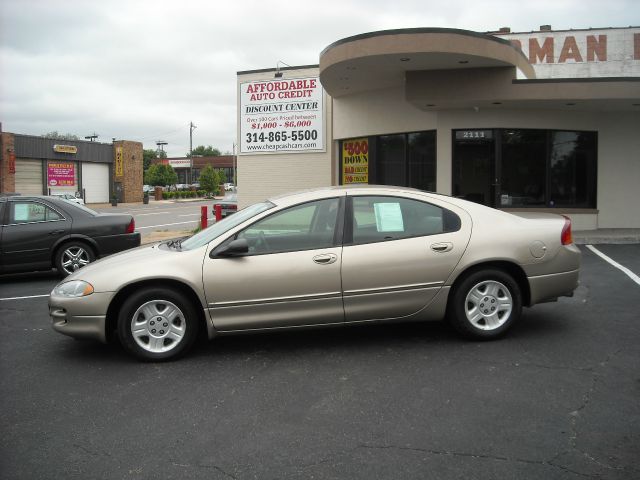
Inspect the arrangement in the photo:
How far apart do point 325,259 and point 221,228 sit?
1.14m

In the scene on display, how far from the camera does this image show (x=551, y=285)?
5.57m

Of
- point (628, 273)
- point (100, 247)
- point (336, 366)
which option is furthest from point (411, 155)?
point (336, 366)

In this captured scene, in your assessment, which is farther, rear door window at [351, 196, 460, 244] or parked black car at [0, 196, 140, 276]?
parked black car at [0, 196, 140, 276]

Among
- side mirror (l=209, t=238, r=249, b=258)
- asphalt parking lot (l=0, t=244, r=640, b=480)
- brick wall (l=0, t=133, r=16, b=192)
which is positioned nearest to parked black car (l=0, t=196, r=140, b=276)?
asphalt parking lot (l=0, t=244, r=640, b=480)

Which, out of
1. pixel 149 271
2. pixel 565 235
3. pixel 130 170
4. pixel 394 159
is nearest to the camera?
pixel 149 271

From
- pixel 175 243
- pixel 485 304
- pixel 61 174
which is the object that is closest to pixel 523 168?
pixel 485 304

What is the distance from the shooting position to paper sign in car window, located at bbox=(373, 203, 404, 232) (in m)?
5.40

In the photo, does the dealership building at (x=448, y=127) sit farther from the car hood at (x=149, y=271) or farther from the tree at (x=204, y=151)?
the tree at (x=204, y=151)

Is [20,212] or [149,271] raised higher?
[20,212]

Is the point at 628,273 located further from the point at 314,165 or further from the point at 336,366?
the point at 314,165

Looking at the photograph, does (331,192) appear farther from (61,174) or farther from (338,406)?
(61,174)

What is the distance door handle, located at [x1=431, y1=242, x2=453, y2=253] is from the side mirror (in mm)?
1671

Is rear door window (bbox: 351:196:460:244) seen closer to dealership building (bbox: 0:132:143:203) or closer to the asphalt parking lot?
the asphalt parking lot

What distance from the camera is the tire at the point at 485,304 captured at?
538cm
